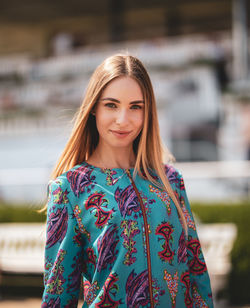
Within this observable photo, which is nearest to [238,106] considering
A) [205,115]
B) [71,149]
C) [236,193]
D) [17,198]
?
[205,115]

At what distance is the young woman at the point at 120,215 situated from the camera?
1423 mm

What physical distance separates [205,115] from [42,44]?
4392mm

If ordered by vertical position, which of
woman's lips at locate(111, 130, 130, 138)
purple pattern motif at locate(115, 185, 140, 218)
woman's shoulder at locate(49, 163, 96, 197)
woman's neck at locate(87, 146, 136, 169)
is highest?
woman's lips at locate(111, 130, 130, 138)

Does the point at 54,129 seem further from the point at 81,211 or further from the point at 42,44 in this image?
the point at 81,211

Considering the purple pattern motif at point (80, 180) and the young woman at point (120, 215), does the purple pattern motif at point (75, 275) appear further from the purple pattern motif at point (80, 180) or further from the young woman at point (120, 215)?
the purple pattern motif at point (80, 180)

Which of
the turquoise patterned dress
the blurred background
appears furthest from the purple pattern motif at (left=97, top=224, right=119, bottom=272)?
the blurred background

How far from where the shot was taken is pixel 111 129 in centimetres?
157

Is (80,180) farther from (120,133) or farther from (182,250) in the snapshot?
(182,250)

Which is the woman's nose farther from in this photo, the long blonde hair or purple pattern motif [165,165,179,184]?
purple pattern motif [165,165,179,184]

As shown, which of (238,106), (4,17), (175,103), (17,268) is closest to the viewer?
(17,268)

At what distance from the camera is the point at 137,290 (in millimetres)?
1412

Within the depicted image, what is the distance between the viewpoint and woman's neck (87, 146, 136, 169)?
5.32 ft

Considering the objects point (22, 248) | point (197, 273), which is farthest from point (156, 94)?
point (197, 273)

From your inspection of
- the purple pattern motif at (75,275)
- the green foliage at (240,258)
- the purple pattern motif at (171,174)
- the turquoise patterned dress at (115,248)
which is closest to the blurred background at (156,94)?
the green foliage at (240,258)
